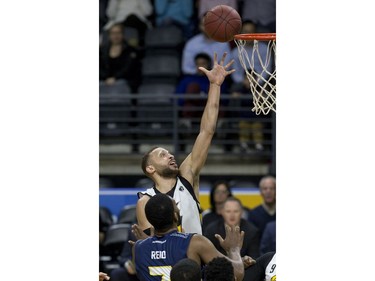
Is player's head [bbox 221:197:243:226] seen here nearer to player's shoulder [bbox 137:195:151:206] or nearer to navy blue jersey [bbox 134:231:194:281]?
player's shoulder [bbox 137:195:151:206]

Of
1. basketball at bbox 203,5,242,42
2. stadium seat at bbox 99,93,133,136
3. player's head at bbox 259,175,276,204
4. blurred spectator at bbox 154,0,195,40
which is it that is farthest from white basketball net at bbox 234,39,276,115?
blurred spectator at bbox 154,0,195,40

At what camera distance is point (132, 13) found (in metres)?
12.8

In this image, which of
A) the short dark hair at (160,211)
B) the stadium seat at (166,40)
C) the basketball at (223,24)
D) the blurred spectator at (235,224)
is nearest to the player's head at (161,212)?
the short dark hair at (160,211)

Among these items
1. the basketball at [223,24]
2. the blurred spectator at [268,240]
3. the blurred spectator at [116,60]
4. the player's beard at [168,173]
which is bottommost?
the blurred spectator at [268,240]

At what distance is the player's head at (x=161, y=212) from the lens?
16.2 feet

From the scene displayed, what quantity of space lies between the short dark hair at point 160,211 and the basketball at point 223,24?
1.48m

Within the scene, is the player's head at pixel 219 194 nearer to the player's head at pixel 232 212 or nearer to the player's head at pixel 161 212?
the player's head at pixel 232 212

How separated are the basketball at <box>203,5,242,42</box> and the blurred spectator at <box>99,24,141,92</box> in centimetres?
584
